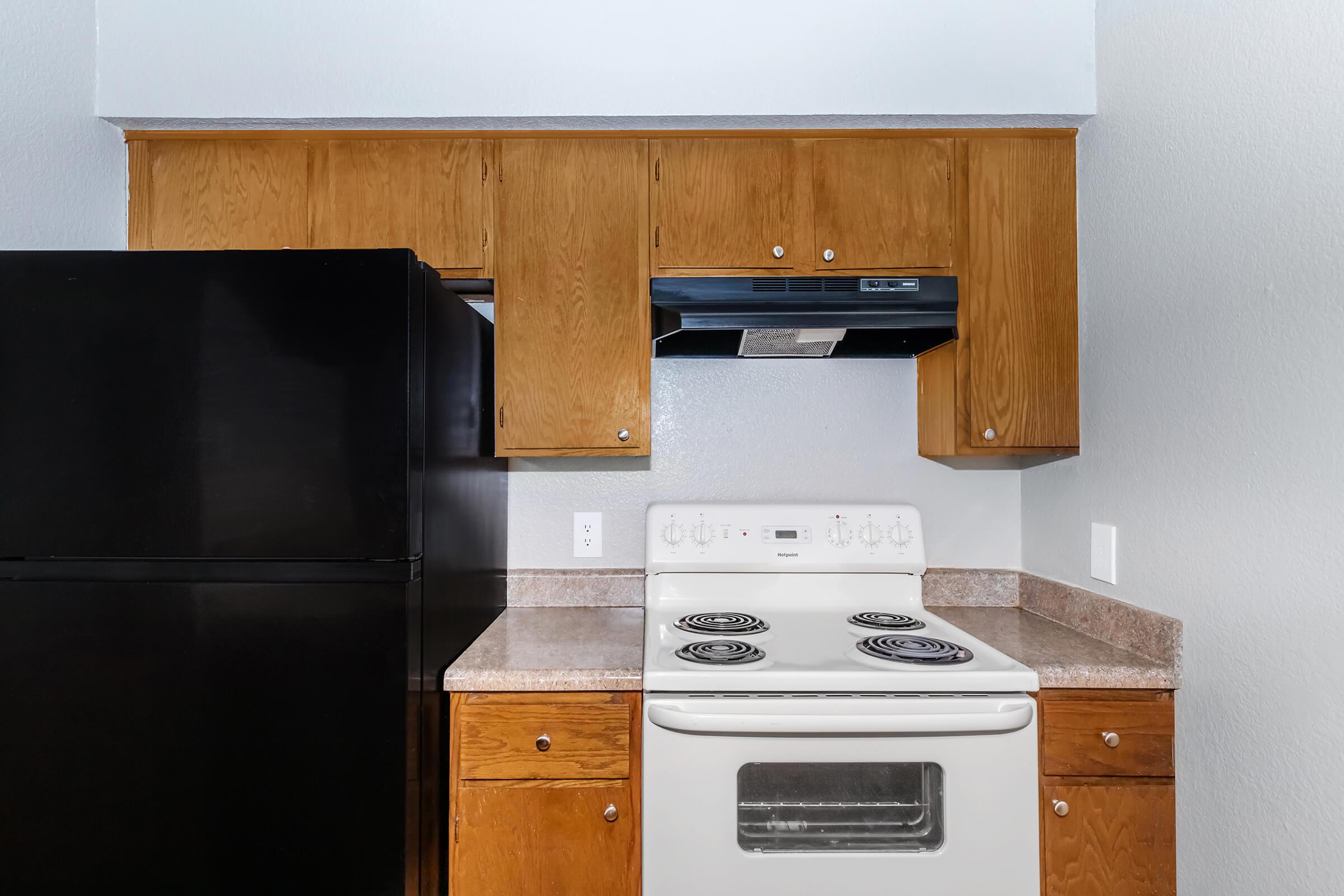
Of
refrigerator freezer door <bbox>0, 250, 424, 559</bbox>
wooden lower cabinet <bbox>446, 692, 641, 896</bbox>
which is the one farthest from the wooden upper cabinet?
wooden lower cabinet <bbox>446, 692, 641, 896</bbox>

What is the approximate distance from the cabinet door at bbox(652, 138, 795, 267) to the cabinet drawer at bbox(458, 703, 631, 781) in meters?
1.09

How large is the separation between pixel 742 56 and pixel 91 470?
1.66 m

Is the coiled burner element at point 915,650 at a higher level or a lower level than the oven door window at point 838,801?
higher

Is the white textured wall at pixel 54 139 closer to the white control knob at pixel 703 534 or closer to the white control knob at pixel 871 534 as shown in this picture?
the white control knob at pixel 703 534

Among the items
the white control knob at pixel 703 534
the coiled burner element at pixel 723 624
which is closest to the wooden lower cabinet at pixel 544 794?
the coiled burner element at pixel 723 624

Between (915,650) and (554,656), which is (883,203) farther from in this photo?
(554,656)

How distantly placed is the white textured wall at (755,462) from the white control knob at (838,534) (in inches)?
5.7

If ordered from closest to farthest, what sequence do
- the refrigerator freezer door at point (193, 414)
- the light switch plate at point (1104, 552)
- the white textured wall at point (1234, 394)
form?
the white textured wall at point (1234, 394)
the refrigerator freezer door at point (193, 414)
the light switch plate at point (1104, 552)

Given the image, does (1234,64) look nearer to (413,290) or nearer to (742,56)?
(742,56)

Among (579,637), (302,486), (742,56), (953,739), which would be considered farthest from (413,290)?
(953,739)

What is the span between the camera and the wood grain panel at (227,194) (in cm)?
165

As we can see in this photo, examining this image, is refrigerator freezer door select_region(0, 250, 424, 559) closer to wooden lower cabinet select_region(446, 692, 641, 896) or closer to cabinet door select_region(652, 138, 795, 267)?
wooden lower cabinet select_region(446, 692, 641, 896)

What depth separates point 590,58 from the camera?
1614mm

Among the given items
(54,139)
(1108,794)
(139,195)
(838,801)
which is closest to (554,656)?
(838,801)
